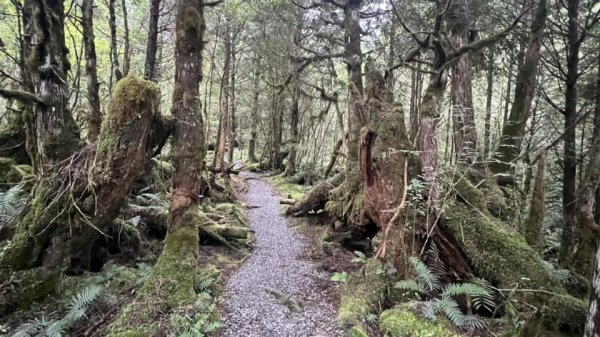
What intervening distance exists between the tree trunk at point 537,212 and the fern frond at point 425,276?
5.63ft

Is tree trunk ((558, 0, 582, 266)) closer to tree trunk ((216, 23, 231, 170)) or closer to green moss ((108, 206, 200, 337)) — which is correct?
green moss ((108, 206, 200, 337))

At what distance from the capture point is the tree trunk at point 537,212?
15.4 ft

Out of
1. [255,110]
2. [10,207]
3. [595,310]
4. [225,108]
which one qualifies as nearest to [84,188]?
[10,207]

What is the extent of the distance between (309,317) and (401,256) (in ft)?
5.17

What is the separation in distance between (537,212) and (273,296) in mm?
4090

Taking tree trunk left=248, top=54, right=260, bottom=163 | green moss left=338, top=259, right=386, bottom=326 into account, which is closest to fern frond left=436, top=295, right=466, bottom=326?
green moss left=338, top=259, right=386, bottom=326

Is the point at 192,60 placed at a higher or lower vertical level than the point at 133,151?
higher

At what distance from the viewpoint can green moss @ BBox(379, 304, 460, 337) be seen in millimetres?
3585

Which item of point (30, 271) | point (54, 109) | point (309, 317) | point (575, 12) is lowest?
point (309, 317)

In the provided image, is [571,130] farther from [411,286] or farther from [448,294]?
[411,286]

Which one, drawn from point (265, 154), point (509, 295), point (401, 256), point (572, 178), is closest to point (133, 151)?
point (401, 256)

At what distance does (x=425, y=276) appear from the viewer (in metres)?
4.19

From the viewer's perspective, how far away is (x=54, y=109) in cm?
526

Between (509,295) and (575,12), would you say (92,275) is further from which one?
(575,12)
